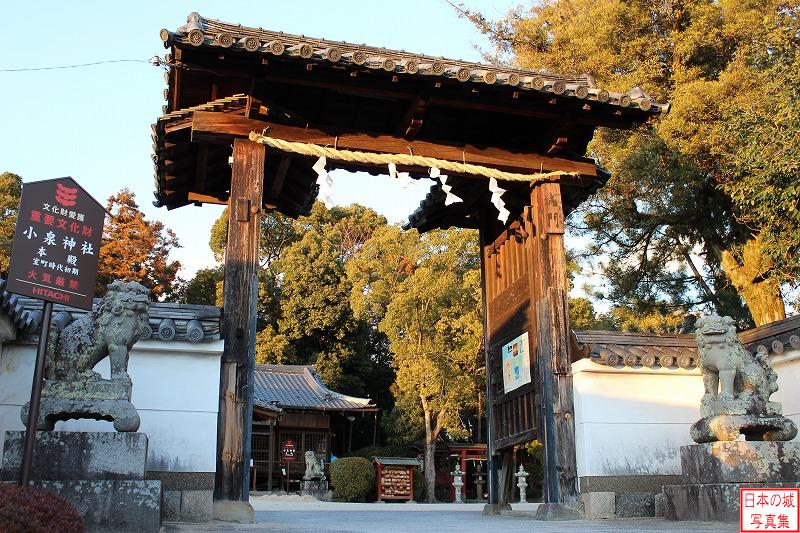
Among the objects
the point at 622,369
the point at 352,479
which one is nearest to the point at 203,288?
the point at 352,479

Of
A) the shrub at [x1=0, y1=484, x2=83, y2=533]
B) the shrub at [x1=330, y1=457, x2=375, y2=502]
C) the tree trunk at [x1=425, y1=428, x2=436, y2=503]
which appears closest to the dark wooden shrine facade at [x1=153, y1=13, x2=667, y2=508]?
the shrub at [x1=0, y1=484, x2=83, y2=533]

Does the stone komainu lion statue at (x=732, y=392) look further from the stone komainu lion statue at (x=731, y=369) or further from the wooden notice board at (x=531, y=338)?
the wooden notice board at (x=531, y=338)

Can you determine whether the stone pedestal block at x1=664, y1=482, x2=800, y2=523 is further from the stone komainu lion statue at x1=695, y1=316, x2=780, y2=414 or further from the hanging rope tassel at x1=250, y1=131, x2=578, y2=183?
the hanging rope tassel at x1=250, y1=131, x2=578, y2=183

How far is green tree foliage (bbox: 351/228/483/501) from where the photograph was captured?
24469mm

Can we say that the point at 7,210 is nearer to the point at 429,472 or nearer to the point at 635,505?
the point at 429,472

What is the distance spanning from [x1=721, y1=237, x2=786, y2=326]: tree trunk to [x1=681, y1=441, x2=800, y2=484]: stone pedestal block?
7.81 m

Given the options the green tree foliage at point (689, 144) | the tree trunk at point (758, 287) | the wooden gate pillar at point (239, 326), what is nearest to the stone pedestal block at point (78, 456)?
the wooden gate pillar at point (239, 326)

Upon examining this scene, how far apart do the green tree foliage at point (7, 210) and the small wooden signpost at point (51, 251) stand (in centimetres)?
2204

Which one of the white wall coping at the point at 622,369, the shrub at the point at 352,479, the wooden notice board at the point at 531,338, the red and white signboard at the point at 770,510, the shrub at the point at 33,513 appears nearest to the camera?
the shrub at the point at 33,513

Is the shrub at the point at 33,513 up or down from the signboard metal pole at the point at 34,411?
down

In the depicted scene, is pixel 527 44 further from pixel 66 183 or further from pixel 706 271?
pixel 66 183

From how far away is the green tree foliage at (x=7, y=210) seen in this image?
25938 millimetres

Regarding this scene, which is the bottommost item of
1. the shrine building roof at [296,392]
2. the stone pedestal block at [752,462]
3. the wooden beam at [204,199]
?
the stone pedestal block at [752,462]

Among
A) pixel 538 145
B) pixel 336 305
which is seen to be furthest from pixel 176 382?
pixel 336 305
